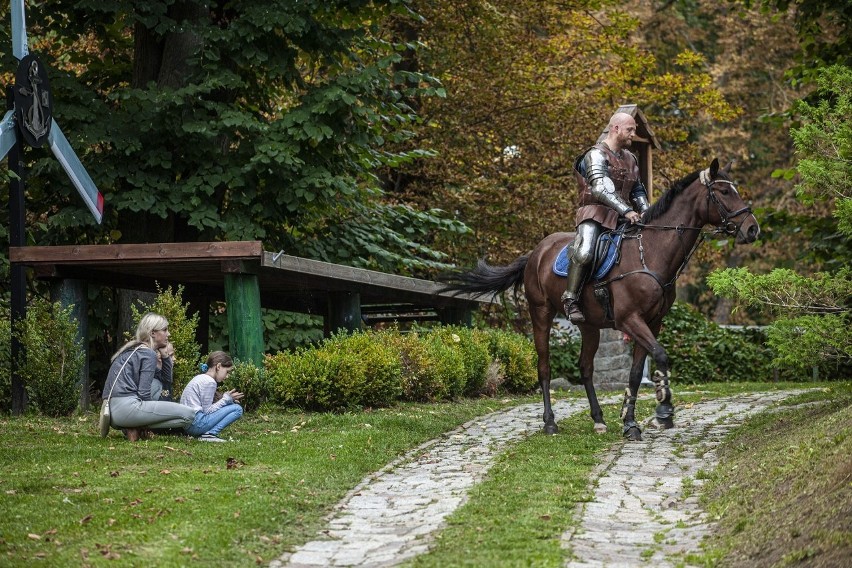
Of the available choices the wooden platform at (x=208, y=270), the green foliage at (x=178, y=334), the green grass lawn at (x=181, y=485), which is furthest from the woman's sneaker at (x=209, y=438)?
the wooden platform at (x=208, y=270)

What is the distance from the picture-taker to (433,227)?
73.9 feet

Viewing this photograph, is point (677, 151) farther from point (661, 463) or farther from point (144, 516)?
point (144, 516)

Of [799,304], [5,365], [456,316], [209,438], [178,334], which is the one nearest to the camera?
[799,304]

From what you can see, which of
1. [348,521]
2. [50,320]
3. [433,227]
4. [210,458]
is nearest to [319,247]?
[433,227]

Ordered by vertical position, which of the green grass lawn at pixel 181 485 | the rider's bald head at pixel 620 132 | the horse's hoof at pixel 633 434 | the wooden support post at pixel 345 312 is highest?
the rider's bald head at pixel 620 132

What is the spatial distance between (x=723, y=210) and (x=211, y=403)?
5.74 meters

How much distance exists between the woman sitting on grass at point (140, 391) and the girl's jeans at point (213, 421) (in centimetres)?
16

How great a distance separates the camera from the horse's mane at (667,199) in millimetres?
12344

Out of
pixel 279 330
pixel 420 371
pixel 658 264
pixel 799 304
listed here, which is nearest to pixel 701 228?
pixel 658 264

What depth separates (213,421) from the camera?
39.9ft

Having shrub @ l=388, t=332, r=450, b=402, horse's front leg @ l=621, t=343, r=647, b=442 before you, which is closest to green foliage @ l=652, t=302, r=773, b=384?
shrub @ l=388, t=332, r=450, b=402

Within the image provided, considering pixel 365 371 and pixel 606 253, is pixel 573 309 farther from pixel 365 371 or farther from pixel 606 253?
pixel 365 371

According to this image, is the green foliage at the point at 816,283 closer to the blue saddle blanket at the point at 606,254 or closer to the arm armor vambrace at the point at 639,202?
the blue saddle blanket at the point at 606,254

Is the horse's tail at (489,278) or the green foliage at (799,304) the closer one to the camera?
the green foliage at (799,304)
